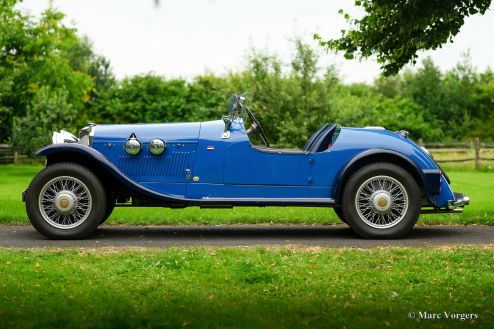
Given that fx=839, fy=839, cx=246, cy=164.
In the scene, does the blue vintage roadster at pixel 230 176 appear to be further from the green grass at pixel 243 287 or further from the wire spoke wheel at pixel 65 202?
the green grass at pixel 243 287

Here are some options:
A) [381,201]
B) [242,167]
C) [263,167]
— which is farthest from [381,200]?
[242,167]

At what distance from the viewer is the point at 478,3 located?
12562 millimetres

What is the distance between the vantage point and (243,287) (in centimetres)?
683

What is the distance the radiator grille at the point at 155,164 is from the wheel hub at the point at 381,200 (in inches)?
88.1

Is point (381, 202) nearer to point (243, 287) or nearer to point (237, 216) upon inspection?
point (237, 216)

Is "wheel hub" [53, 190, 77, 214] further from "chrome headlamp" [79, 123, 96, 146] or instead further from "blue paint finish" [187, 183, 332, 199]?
"blue paint finish" [187, 183, 332, 199]

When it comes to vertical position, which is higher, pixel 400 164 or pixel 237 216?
pixel 400 164

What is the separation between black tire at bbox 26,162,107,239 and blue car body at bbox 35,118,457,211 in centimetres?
27

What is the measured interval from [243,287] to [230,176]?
311cm

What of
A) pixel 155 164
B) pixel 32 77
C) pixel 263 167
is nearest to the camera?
pixel 263 167

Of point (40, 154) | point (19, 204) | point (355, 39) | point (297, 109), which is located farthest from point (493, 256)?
point (297, 109)

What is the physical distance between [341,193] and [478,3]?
14.8 ft

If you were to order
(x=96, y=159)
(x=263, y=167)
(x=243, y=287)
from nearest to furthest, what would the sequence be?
(x=243, y=287)
(x=96, y=159)
(x=263, y=167)

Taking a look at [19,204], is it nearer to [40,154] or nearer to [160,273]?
[40,154]
